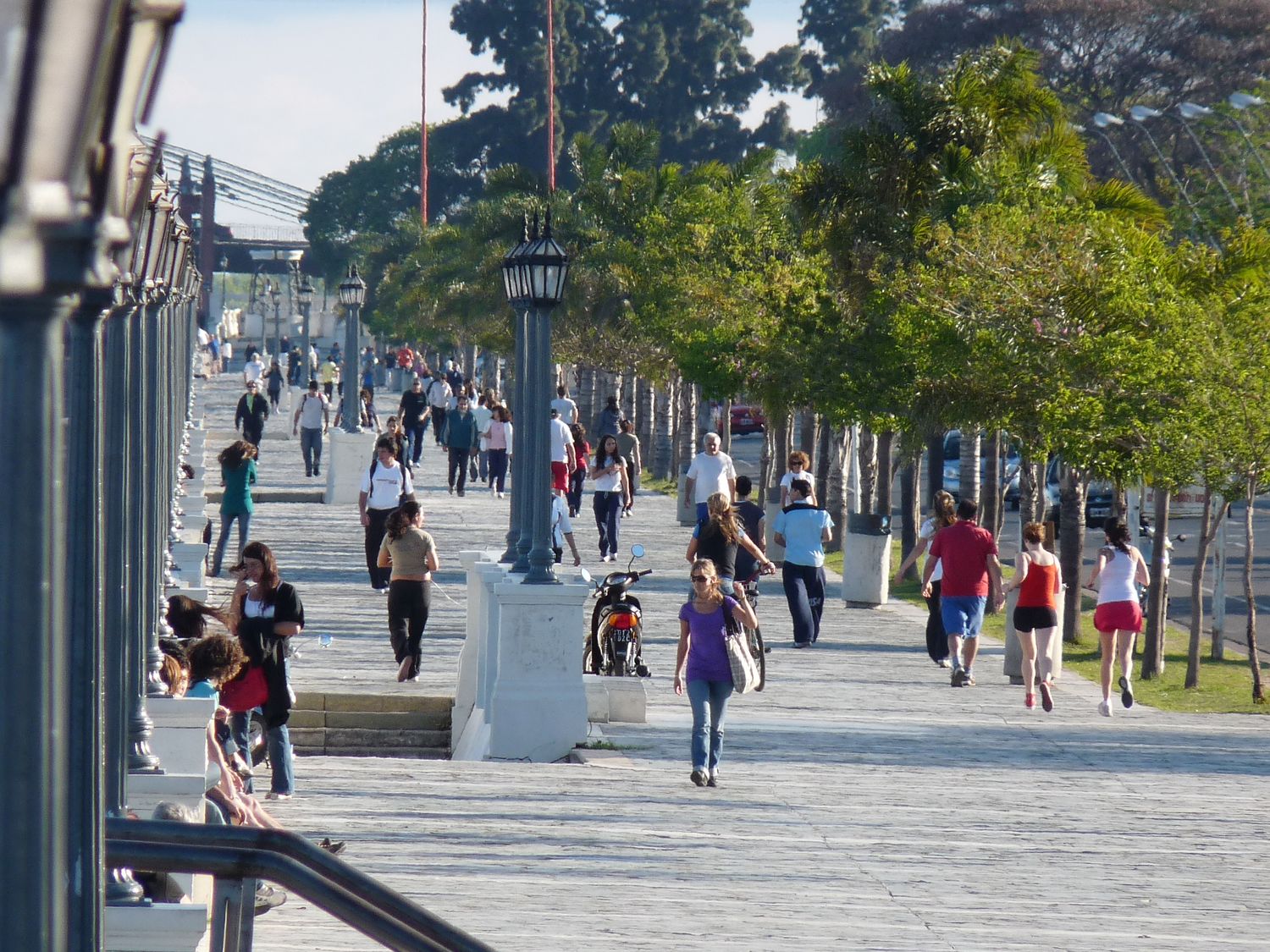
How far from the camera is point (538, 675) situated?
12.9m

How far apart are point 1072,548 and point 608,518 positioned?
20.8 ft

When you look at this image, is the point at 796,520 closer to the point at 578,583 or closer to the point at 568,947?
the point at 578,583

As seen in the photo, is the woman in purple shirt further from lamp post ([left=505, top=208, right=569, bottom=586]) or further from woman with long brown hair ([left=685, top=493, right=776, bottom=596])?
woman with long brown hair ([left=685, top=493, right=776, bottom=596])

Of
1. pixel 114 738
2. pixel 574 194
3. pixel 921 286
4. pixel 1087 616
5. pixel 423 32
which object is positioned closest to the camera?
pixel 114 738

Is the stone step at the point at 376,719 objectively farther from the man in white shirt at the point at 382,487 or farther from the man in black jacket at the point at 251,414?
the man in black jacket at the point at 251,414

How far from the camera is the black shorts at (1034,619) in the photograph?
15547 millimetres

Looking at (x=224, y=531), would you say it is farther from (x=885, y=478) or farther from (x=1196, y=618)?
(x=1196, y=618)

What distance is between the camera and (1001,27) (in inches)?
2188

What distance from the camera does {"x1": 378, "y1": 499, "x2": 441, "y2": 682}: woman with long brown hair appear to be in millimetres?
14805

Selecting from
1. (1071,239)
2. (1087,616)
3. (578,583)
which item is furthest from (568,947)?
(1087,616)

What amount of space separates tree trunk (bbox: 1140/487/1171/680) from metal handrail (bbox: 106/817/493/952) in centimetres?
1589

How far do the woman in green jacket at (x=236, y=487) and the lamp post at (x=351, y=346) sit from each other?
9.90m

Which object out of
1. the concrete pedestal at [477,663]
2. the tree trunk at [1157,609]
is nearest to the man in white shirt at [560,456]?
the tree trunk at [1157,609]

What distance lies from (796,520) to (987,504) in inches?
333
